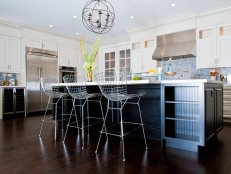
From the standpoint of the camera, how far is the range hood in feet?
16.4

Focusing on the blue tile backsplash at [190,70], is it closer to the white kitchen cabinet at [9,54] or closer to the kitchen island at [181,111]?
the kitchen island at [181,111]

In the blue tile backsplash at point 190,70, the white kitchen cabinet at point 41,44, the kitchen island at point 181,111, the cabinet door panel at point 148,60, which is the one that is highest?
the white kitchen cabinet at point 41,44

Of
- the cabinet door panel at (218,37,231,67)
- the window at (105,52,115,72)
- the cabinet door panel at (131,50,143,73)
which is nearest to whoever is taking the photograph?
the cabinet door panel at (218,37,231,67)

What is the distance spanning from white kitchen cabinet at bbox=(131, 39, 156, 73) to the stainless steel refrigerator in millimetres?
2916

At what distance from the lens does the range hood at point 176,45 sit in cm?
500

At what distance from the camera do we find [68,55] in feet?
23.0

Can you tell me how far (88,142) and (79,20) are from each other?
12.7 ft

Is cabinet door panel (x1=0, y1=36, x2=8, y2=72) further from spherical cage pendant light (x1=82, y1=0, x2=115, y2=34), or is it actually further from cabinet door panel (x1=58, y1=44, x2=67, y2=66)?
spherical cage pendant light (x1=82, y1=0, x2=115, y2=34)

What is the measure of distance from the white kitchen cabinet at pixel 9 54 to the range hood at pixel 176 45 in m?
4.20

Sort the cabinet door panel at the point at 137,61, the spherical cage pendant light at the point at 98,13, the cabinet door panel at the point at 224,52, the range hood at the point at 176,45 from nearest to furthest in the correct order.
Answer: the spherical cage pendant light at the point at 98,13 < the cabinet door panel at the point at 224,52 < the range hood at the point at 176,45 < the cabinet door panel at the point at 137,61

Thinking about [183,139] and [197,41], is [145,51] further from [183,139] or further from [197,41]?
[183,139]

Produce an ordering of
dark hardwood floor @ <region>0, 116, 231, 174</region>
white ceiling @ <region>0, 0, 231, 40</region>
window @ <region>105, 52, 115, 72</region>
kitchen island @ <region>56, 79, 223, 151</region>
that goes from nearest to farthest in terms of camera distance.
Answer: dark hardwood floor @ <region>0, 116, 231, 174</region>, kitchen island @ <region>56, 79, 223, 151</region>, white ceiling @ <region>0, 0, 231, 40</region>, window @ <region>105, 52, 115, 72</region>

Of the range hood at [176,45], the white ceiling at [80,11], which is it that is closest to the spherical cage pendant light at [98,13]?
the white ceiling at [80,11]

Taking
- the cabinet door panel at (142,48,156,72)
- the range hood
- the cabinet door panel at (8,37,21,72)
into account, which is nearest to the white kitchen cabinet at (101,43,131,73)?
the cabinet door panel at (142,48,156,72)
